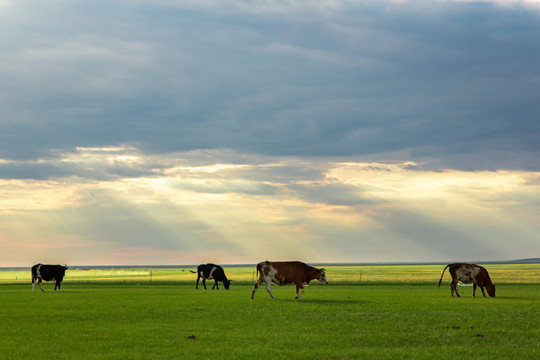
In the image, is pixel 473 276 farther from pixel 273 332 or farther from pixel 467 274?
pixel 273 332

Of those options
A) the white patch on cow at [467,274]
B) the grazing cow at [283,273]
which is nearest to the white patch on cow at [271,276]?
the grazing cow at [283,273]

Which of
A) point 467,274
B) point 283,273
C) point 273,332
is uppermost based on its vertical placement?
point 283,273

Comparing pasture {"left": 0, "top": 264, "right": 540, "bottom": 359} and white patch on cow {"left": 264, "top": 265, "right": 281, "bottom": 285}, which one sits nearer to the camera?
pasture {"left": 0, "top": 264, "right": 540, "bottom": 359}

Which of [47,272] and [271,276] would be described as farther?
[47,272]

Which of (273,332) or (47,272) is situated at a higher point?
(47,272)

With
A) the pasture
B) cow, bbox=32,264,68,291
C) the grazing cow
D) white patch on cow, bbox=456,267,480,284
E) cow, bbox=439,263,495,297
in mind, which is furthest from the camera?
cow, bbox=32,264,68,291

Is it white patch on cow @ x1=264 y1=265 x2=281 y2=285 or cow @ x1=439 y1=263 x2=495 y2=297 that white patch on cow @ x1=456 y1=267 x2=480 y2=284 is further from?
white patch on cow @ x1=264 y1=265 x2=281 y2=285

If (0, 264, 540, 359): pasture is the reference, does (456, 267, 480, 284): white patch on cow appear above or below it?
above

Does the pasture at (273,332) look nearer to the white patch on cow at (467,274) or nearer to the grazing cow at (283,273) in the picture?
the grazing cow at (283,273)

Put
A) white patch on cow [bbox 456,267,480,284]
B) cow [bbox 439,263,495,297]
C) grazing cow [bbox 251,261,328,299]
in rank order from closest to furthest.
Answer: grazing cow [bbox 251,261,328,299], cow [bbox 439,263,495,297], white patch on cow [bbox 456,267,480,284]

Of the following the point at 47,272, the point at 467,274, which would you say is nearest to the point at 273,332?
the point at 467,274

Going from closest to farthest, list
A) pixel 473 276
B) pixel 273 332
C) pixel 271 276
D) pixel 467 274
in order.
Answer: pixel 273 332 → pixel 271 276 → pixel 473 276 → pixel 467 274

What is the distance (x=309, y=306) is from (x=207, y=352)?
42.7 feet

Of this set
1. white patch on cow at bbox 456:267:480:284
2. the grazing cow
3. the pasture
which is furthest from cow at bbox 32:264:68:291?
white patch on cow at bbox 456:267:480:284
